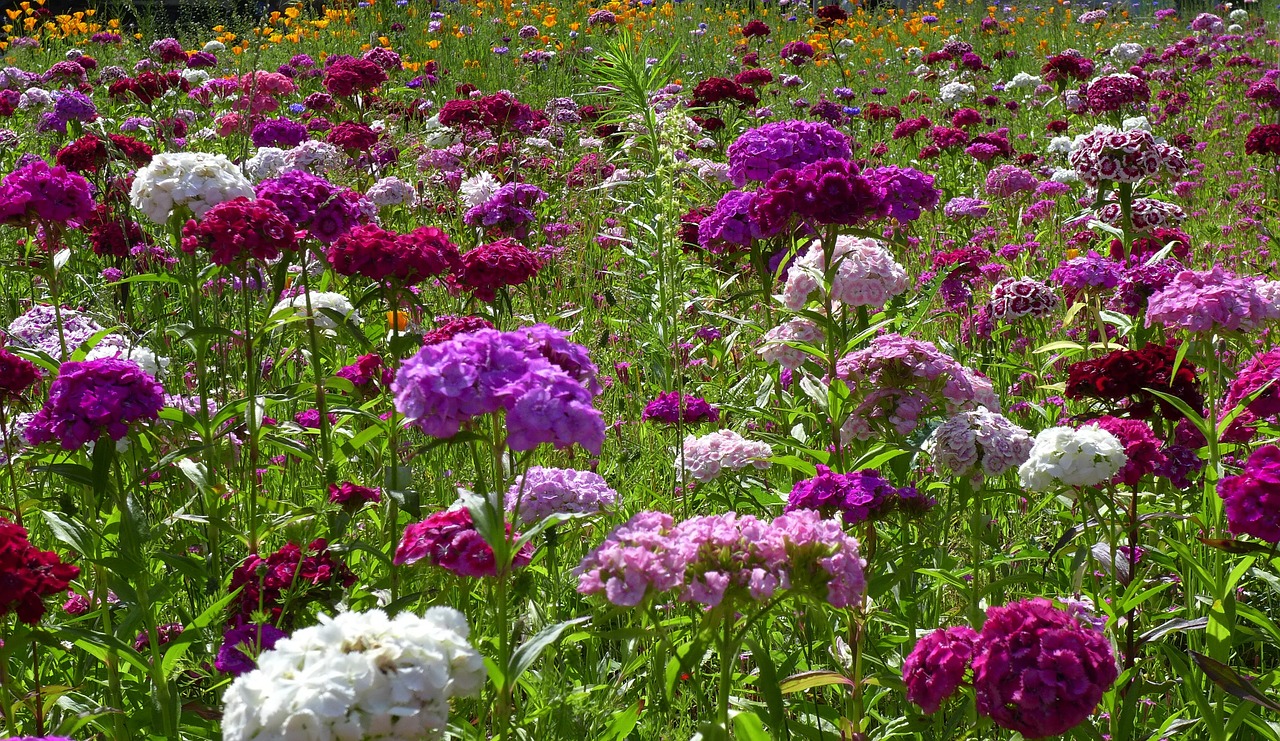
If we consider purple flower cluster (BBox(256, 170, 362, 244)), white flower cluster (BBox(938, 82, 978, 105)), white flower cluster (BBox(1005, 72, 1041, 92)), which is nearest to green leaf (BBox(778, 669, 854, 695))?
purple flower cluster (BBox(256, 170, 362, 244))

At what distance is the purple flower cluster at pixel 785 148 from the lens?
4191 mm

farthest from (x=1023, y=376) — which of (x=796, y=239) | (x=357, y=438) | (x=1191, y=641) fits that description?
(x=357, y=438)

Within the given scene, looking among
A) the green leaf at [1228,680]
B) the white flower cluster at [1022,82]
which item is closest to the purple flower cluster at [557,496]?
the green leaf at [1228,680]

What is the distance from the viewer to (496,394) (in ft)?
6.23

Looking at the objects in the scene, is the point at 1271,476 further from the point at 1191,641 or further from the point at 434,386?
the point at 434,386

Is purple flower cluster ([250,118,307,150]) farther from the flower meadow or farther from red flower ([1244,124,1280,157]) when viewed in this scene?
red flower ([1244,124,1280,157])

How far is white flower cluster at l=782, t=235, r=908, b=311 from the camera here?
11.4 feet

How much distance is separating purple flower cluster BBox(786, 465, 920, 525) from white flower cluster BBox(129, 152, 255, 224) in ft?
6.68

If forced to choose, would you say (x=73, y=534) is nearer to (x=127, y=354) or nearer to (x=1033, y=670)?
(x=127, y=354)

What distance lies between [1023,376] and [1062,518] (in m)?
1.89

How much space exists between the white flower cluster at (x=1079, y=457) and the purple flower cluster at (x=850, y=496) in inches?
13.5

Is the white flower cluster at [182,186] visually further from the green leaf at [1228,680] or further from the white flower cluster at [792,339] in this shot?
the green leaf at [1228,680]

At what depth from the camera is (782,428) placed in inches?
155

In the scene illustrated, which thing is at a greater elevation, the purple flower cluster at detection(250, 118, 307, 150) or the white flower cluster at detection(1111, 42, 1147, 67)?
the purple flower cluster at detection(250, 118, 307, 150)
